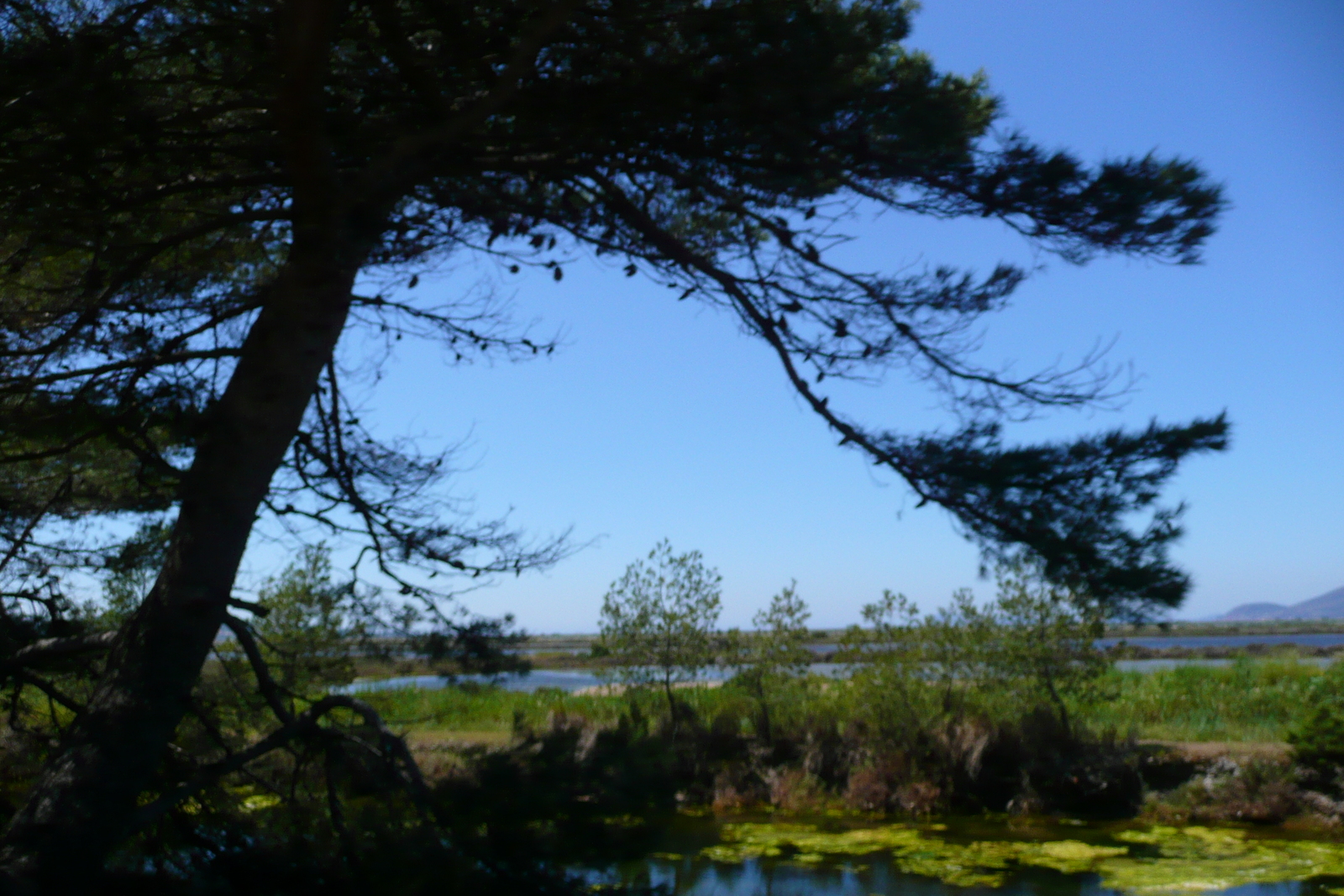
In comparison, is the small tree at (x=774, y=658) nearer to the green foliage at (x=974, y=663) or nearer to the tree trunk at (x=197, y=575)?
the green foliage at (x=974, y=663)

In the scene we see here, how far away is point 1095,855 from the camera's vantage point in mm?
6828

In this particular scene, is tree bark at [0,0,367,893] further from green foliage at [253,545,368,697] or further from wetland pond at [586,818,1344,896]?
wetland pond at [586,818,1344,896]

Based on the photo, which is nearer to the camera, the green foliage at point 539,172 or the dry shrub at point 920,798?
the green foliage at point 539,172

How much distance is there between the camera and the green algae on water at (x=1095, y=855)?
239 inches

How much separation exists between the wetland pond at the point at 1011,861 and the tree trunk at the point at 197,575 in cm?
358

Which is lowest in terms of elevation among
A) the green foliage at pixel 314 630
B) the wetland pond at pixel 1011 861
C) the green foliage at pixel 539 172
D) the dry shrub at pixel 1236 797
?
the wetland pond at pixel 1011 861

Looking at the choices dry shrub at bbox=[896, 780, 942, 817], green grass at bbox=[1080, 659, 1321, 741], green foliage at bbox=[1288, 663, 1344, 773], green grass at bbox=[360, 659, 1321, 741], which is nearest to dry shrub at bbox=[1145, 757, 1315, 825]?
green foliage at bbox=[1288, 663, 1344, 773]

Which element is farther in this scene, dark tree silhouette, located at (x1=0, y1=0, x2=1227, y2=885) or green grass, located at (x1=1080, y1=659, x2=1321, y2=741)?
green grass, located at (x1=1080, y1=659, x2=1321, y2=741)

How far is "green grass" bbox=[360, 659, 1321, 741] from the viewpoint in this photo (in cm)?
958

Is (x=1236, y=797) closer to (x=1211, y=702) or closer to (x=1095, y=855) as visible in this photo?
(x=1095, y=855)

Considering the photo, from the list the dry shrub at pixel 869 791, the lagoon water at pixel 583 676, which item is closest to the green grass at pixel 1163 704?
the lagoon water at pixel 583 676

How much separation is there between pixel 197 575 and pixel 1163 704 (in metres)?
11.4

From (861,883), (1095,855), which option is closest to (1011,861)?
(1095,855)

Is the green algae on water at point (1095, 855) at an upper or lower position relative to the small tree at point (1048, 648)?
lower
